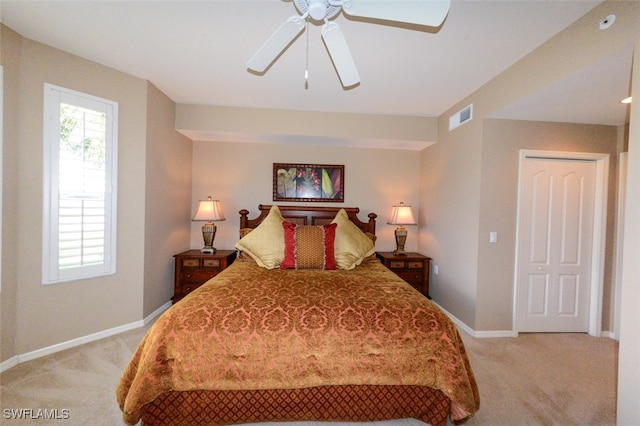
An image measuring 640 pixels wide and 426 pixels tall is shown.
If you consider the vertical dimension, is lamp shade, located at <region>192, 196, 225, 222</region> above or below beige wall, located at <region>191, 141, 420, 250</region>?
below

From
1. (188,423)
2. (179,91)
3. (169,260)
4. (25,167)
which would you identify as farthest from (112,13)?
(188,423)

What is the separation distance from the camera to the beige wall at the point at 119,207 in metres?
2.22

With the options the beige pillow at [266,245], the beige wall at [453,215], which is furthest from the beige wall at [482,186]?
the beige pillow at [266,245]

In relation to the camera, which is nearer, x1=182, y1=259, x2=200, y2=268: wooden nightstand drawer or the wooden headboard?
x1=182, y1=259, x2=200, y2=268: wooden nightstand drawer

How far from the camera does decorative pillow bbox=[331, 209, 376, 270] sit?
2912 millimetres

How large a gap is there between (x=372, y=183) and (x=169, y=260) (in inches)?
124

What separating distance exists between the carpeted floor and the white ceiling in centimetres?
248

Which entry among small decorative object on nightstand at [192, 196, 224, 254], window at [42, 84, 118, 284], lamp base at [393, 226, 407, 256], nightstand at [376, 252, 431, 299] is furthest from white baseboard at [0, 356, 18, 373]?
lamp base at [393, 226, 407, 256]

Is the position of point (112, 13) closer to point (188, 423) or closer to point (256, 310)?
point (256, 310)

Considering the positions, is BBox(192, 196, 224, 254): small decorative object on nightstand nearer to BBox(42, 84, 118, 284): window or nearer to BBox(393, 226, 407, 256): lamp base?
BBox(42, 84, 118, 284): window

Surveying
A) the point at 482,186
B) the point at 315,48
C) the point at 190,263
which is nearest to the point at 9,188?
the point at 190,263

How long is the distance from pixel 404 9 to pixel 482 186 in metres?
2.23

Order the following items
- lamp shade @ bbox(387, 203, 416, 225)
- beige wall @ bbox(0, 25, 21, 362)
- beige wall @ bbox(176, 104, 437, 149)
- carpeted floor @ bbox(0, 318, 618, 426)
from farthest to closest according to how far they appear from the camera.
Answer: lamp shade @ bbox(387, 203, 416, 225), beige wall @ bbox(176, 104, 437, 149), beige wall @ bbox(0, 25, 21, 362), carpeted floor @ bbox(0, 318, 618, 426)

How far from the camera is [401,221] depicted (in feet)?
12.6
